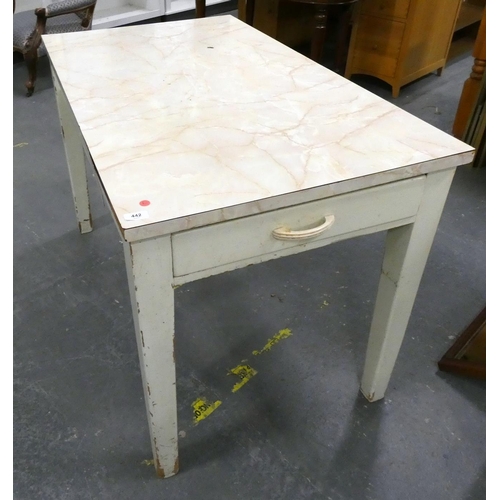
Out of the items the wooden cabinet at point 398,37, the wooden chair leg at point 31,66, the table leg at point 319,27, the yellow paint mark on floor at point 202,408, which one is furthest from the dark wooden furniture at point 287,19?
the yellow paint mark on floor at point 202,408

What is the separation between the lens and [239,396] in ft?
4.33

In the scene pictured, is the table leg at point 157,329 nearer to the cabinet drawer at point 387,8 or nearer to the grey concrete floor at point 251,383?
the grey concrete floor at point 251,383

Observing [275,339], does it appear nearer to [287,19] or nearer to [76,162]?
[76,162]

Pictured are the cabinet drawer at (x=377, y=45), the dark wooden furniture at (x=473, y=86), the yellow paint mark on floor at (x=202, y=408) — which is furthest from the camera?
the cabinet drawer at (x=377, y=45)

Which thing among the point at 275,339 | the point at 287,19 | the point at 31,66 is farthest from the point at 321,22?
the point at 275,339

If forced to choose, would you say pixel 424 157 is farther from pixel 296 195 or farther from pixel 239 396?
pixel 239 396

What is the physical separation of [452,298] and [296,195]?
104 cm

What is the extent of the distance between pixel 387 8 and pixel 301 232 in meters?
A: 2.42

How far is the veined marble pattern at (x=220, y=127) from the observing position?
2.70ft

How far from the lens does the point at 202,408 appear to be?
1.29 metres

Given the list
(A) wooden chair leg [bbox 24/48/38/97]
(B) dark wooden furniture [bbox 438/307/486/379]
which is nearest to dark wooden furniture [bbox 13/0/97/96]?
(A) wooden chair leg [bbox 24/48/38/97]

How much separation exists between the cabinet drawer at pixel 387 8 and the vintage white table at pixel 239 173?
1.76 m

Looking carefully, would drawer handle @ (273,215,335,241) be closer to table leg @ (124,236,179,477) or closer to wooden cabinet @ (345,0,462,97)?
table leg @ (124,236,179,477)

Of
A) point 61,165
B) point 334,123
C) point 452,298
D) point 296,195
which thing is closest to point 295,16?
point 61,165
